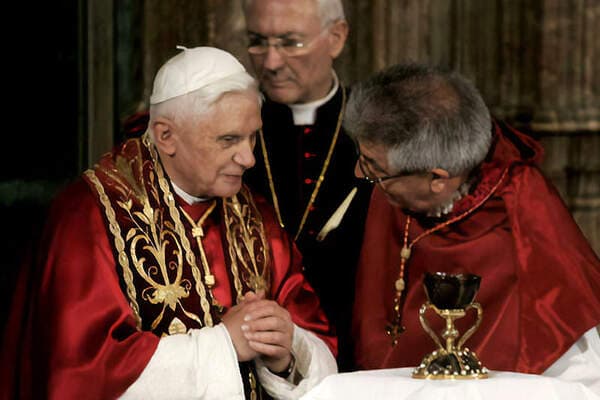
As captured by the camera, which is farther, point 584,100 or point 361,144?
point 584,100

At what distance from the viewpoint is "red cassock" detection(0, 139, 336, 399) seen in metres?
4.12

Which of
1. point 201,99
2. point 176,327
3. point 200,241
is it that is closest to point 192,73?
point 201,99

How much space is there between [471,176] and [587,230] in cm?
178

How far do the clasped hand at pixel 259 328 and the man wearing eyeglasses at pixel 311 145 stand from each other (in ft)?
2.47

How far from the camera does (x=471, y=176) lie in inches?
179

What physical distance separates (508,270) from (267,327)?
82 centimetres

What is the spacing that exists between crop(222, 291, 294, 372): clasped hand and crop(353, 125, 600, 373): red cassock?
0.56m

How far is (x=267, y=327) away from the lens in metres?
4.21

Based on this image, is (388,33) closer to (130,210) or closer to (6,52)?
(6,52)

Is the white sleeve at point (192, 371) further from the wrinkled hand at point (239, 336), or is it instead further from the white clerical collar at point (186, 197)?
the white clerical collar at point (186, 197)

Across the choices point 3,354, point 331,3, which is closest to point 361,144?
point 331,3

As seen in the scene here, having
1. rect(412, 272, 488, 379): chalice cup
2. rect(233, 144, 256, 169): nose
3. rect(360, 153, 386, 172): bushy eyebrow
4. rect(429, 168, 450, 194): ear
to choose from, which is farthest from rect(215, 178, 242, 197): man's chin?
rect(412, 272, 488, 379): chalice cup

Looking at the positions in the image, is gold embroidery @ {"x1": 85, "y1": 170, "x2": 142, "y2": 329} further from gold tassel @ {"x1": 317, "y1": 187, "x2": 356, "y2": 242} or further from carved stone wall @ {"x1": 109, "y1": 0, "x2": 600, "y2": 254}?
carved stone wall @ {"x1": 109, "y1": 0, "x2": 600, "y2": 254}

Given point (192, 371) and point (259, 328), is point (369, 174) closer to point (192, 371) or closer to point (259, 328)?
point (259, 328)
